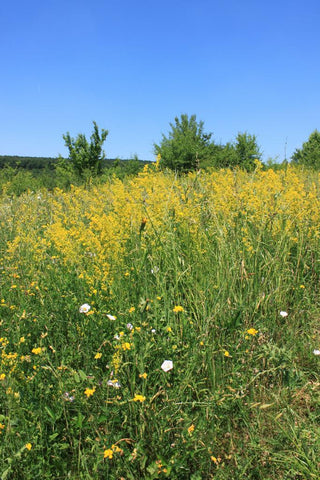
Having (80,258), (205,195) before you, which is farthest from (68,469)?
(205,195)

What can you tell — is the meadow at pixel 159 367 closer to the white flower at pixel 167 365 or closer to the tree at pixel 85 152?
the white flower at pixel 167 365

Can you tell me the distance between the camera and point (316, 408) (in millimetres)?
1722

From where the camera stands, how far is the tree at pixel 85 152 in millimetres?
15188

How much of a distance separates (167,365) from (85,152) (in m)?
14.9

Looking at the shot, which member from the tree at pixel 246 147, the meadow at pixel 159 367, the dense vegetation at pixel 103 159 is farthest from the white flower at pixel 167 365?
the tree at pixel 246 147

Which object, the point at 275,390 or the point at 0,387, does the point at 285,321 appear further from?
the point at 0,387

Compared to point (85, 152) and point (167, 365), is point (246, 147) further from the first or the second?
point (167, 365)

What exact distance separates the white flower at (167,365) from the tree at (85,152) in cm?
1415

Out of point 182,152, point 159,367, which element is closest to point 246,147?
point 182,152

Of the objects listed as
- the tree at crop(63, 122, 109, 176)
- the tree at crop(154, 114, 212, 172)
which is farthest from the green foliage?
the tree at crop(63, 122, 109, 176)

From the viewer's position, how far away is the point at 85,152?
1524 cm

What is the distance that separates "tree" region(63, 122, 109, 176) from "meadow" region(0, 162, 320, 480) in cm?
1315

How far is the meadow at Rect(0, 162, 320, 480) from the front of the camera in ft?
4.47

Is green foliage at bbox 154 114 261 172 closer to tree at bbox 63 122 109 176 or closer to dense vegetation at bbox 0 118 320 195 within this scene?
dense vegetation at bbox 0 118 320 195
